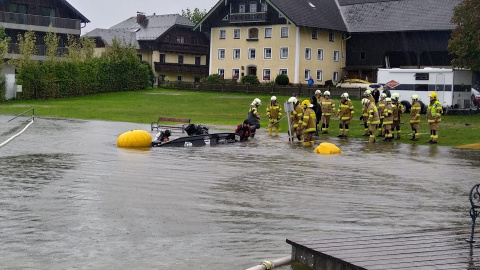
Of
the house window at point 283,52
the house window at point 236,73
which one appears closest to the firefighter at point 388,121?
the house window at point 283,52

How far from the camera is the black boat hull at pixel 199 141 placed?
23.5 metres

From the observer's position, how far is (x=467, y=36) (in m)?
42.1

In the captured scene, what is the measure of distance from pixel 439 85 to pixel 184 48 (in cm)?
5051

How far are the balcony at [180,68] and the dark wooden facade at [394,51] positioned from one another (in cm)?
2467

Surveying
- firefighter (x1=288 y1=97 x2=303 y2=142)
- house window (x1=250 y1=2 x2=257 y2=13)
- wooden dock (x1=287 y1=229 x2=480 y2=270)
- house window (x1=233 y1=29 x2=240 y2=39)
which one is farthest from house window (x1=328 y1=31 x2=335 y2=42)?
wooden dock (x1=287 y1=229 x2=480 y2=270)

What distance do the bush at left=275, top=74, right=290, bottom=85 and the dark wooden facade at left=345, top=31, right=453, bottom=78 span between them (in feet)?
34.1

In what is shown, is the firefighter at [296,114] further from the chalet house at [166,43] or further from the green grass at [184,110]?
the chalet house at [166,43]

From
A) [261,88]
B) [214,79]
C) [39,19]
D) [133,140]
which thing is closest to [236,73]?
[214,79]

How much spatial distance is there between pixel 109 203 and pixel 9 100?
4387 cm

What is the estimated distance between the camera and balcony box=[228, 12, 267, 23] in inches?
2515

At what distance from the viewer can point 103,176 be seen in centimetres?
1560

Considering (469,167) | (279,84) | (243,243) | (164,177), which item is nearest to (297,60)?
(279,84)

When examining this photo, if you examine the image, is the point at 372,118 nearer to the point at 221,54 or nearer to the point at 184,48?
the point at 221,54

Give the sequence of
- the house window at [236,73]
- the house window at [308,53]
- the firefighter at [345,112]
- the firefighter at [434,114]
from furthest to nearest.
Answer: the house window at [236,73] → the house window at [308,53] → the firefighter at [345,112] → the firefighter at [434,114]
